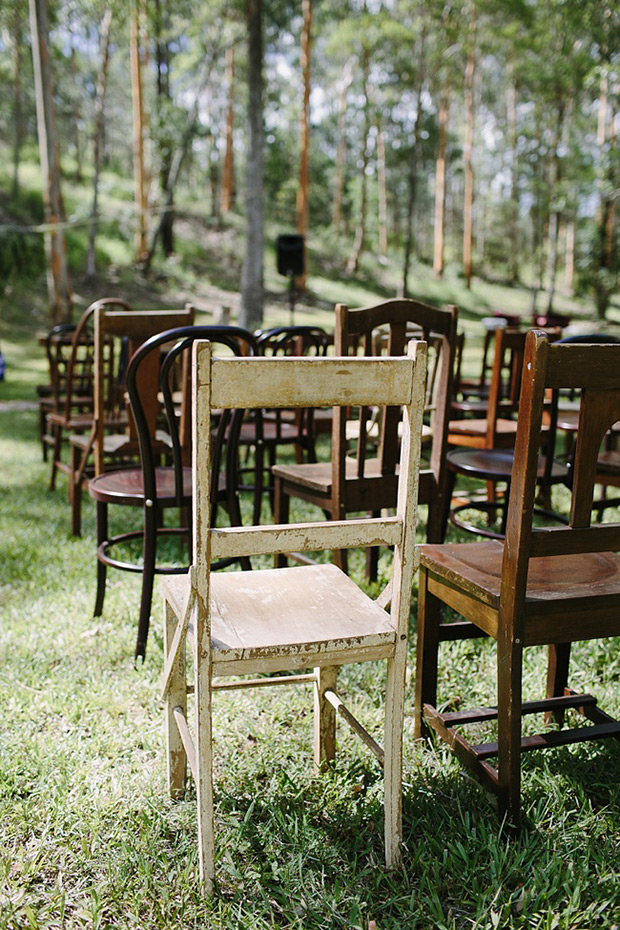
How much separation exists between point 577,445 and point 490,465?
156 cm

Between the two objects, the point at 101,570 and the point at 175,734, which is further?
the point at 101,570

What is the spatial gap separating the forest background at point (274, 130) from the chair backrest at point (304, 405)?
936 cm

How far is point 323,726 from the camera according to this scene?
6.32 feet

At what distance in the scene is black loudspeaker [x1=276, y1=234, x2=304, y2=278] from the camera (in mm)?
11441

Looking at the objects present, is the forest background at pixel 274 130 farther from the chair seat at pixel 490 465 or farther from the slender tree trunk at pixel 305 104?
the chair seat at pixel 490 465

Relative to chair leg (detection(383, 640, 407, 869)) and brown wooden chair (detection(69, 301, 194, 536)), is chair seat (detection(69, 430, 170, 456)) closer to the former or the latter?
brown wooden chair (detection(69, 301, 194, 536))

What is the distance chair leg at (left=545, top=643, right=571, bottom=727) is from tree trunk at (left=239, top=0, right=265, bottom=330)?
8700 millimetres

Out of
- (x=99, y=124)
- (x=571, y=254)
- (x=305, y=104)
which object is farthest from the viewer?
(x=571, y=254)

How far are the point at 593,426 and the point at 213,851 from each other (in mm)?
1109

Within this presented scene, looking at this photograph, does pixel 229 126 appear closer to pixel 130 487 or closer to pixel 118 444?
pixel 118 444

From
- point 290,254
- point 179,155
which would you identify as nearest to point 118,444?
point 290,254

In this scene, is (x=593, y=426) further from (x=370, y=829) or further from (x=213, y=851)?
(x=213, y=851)

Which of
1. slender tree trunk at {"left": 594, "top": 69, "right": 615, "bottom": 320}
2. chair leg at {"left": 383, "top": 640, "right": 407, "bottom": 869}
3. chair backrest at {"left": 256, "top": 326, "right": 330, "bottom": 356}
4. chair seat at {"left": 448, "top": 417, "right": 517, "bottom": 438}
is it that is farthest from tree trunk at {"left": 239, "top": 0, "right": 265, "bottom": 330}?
slender tree trunk at {"left": 594, "top": 69, "right": 615, "bottom": 320}

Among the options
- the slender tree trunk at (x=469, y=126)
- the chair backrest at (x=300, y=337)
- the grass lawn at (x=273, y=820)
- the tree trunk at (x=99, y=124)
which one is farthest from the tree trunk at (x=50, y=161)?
the slender tree trunk at (x=469, y=126)
